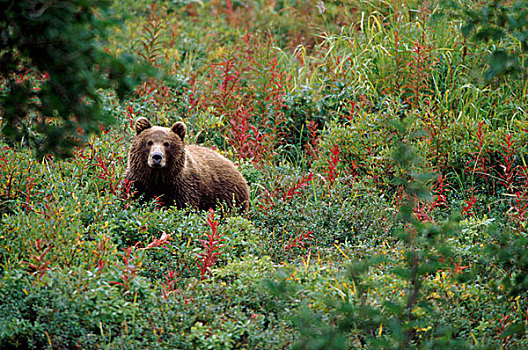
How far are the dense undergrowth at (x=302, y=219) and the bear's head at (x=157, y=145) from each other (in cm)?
28

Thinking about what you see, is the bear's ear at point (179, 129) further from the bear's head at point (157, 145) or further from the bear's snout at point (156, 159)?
the bear's snout at point (156, 159)

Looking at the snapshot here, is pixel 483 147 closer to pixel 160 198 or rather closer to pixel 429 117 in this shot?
pixel 429 117

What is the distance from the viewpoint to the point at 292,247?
550 centimetres

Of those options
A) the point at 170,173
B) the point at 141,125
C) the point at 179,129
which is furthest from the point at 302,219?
the point at 141,125

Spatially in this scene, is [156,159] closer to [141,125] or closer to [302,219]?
[141,125]

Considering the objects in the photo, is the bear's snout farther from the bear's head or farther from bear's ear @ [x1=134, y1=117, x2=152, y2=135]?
bear's ear @ [x1=134, y1=117, x2=152, y2=135]

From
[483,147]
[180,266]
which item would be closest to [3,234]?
[180,266]

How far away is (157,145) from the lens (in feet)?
18.8

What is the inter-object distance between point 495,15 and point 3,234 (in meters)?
3.82

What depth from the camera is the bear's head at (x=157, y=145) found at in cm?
578

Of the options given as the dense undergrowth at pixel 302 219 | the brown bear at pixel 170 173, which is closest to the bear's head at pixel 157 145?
the brown bear at pixel 170 173

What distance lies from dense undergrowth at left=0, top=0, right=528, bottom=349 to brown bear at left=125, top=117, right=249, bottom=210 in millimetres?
197

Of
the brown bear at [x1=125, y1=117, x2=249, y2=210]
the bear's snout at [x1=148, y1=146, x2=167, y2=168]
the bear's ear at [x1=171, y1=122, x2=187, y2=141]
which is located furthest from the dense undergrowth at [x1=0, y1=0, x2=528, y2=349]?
the bear's ear at [x1=171, y1=122, x2=187, y2=141]

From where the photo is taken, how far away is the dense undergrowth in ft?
12.4
